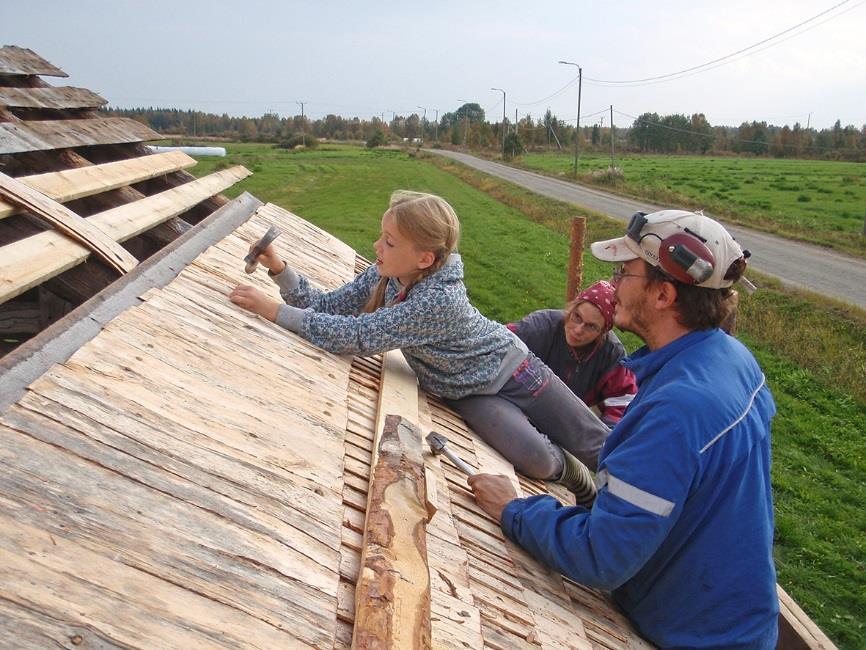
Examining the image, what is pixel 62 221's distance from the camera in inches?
143

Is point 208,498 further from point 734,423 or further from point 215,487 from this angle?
point 734,423

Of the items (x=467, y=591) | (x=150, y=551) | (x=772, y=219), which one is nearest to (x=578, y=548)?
(x=467, y=591)

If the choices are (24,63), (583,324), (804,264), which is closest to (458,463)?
(583,324)

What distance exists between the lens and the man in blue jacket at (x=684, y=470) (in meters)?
2.51

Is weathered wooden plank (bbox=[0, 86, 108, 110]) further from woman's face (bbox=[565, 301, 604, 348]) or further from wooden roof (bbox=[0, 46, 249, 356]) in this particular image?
woman's face (bbox=[565, 301, 604, 348])

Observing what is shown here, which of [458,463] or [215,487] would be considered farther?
[458,463]

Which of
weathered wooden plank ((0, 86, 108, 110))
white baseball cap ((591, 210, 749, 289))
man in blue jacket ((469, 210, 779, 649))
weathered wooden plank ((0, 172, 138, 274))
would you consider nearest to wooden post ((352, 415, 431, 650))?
man in blue jacket ((469, 210, 779, 649))

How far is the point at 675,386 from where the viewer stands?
101 inches

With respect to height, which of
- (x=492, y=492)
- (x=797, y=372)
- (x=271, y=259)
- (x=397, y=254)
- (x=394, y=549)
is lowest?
(x=797, y=372)

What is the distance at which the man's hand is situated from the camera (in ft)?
10.4

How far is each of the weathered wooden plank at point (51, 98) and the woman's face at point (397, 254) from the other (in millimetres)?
3312

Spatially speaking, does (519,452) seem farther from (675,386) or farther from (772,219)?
(772,219)

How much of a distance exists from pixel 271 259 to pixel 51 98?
3.40m

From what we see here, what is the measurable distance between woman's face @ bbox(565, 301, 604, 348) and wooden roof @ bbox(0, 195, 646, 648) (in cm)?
139
